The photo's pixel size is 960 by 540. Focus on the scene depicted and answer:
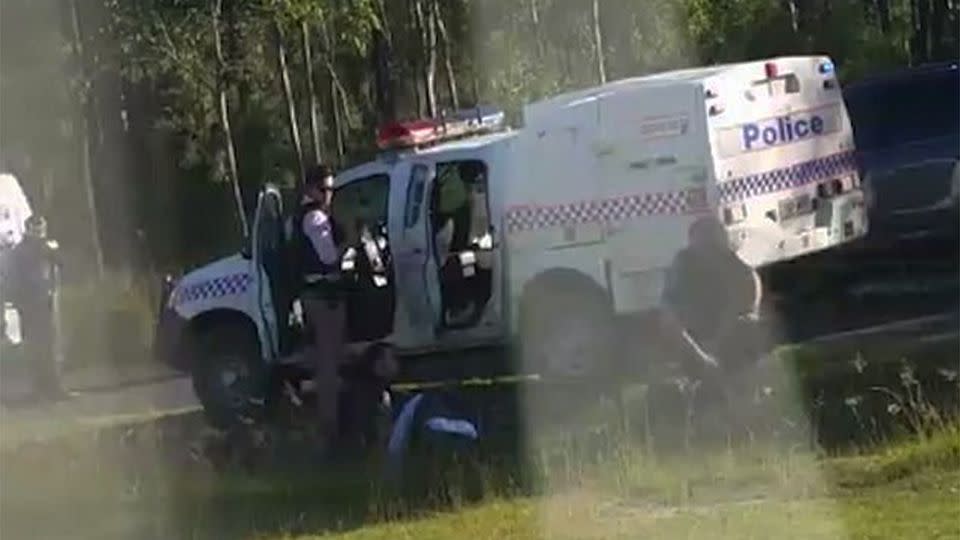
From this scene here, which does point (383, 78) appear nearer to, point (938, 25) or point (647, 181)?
point (938, 25)

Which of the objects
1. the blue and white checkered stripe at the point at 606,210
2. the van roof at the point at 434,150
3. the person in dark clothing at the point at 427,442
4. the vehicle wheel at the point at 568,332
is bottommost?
the person in dark clothing at the point at 427,442

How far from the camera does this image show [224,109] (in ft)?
104

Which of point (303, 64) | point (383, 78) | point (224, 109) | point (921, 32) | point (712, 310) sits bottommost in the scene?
point (712, 310)

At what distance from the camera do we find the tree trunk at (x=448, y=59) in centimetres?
2806

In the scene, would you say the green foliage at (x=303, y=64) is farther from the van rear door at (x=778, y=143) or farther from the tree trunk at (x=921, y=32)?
the van rear door at (x=778, y=143)

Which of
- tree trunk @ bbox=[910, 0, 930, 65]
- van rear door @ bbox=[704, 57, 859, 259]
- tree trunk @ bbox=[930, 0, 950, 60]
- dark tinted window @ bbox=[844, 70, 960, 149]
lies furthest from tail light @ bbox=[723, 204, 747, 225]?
tree trunk @ bbox=[930, 0, 950, 60]

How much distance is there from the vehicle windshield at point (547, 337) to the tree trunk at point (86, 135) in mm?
3340

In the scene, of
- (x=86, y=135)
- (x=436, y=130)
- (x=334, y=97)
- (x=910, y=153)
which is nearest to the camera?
(x=436, y=130)

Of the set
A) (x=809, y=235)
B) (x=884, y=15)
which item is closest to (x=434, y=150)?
(x=809, y=235)

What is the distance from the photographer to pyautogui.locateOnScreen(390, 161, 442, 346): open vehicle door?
47.3 ft

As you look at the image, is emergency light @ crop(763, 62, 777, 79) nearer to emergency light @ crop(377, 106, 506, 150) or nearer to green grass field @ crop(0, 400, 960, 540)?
emergency light @ crop(377, 106, 506, 150)

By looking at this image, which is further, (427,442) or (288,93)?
(288,93)

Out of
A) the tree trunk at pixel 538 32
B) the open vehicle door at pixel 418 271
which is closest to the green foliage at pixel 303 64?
the tree trunk at pixel 538 32

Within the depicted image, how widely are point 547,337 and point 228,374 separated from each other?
8.35ft
